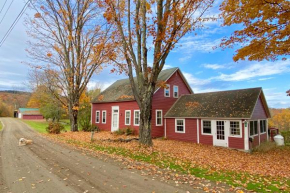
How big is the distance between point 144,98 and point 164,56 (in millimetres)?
2711

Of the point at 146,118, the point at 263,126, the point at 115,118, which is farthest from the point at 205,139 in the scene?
the point at 115,118

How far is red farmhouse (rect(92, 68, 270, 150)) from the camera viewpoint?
45.6 feet

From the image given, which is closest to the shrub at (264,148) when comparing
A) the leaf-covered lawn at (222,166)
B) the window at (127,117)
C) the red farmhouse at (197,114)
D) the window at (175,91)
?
the red farmhouse at (197,114)

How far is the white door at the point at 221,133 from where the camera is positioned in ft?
46.6

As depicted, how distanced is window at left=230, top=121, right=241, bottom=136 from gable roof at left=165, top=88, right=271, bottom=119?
0.56 meters

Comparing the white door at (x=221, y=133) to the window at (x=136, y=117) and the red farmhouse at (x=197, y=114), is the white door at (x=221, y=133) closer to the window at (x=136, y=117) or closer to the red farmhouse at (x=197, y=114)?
the red farmhouse at (x=197, y=114)

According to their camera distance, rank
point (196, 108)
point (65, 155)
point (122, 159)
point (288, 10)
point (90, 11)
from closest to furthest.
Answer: point (122, 159) < point (65, 155) < point (288, 10) < point (196, 108) < point (90, 11)

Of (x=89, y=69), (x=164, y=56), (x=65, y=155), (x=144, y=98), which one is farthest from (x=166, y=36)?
(x=89, y=69)

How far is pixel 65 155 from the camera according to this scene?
827cm

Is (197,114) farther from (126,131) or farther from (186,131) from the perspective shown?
(126,131)

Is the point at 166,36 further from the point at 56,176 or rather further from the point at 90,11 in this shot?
the point at 90,11

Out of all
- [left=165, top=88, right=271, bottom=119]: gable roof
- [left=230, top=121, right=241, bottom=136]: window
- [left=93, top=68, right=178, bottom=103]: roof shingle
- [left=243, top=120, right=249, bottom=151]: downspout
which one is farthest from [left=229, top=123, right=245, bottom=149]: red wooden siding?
[left=93, top=68, right=178, bottom=103]: roof shingle

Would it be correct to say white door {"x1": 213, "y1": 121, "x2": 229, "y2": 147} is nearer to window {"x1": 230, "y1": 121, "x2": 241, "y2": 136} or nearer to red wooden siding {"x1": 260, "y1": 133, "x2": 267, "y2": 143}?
window {"x1": 230, "y1": 121, "x2": 241, "y2": 136}

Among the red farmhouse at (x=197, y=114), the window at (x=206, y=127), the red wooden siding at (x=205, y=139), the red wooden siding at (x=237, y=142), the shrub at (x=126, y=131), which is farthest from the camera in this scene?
the shrub at (x=126, y=131)
